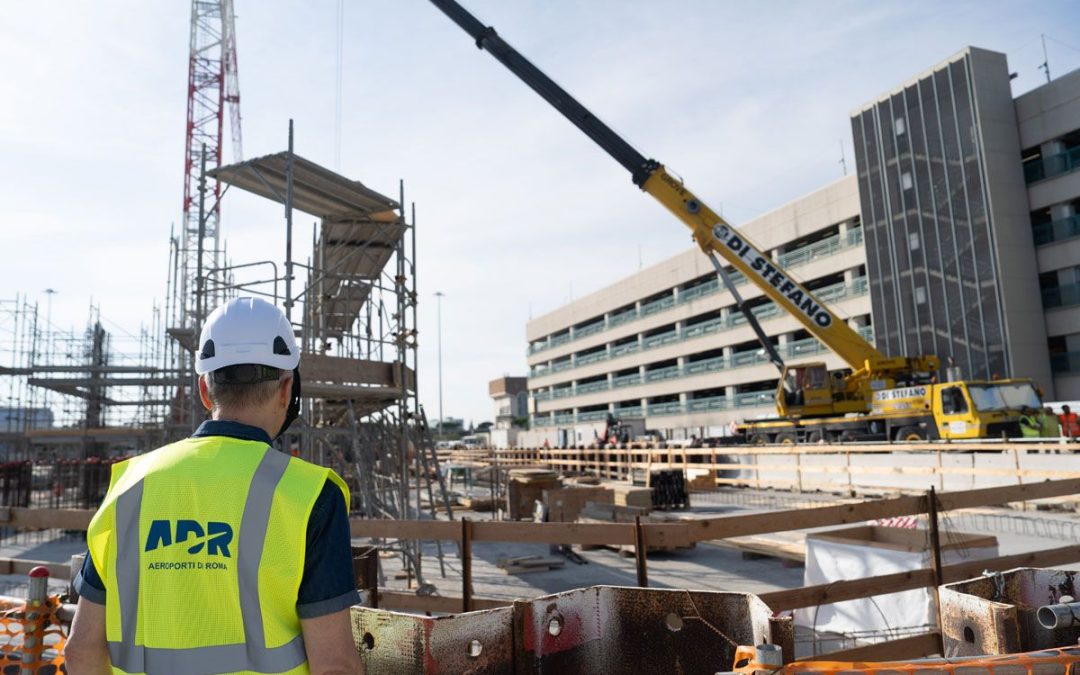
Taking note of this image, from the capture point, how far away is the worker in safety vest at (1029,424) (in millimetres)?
19297

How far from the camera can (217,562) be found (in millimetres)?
1546

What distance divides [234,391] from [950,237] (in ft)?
118

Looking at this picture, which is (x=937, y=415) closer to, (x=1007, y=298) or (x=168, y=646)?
(x=1007, y=298)

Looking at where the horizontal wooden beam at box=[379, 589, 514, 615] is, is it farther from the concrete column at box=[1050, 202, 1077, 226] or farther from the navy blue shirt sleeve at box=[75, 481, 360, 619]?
the concrete column at box=[1050, 202, 1077, 226]

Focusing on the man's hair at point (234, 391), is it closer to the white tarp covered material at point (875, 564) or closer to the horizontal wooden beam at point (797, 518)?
the horizontal wooden beam at point (797, 518)

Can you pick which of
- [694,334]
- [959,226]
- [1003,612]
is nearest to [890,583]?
[1003,612]

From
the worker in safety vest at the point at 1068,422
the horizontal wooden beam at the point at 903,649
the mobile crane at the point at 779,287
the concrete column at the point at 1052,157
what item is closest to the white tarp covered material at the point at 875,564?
the horizontal wooden beam at the point at 903,649

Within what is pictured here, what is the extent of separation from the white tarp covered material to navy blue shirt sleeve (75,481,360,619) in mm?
5487

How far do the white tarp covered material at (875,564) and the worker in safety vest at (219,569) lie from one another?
5536 mm

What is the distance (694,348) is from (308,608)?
4758cm

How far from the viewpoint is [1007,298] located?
29719 mm

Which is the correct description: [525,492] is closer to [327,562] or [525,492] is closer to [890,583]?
[890,583]

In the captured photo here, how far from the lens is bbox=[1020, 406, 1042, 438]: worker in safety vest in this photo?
19.3 metres

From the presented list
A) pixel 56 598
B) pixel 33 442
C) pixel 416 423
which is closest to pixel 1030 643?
pixel 56 598
